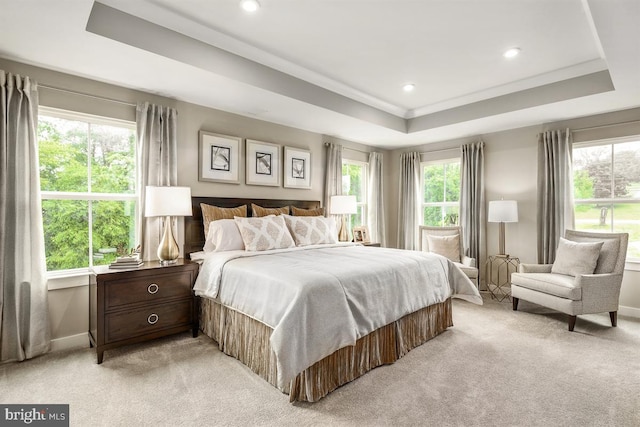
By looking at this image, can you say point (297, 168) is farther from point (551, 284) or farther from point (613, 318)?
point (613, 318)

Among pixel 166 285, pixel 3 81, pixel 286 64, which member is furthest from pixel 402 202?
pixel 3 81

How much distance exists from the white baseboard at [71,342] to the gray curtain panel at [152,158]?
0.84 metres

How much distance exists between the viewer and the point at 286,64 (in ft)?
10.8

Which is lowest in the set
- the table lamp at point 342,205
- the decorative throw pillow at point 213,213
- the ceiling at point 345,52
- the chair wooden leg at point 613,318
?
the chair wooden leg at point 613,318

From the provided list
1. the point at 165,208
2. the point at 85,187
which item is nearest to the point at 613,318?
the point at 165,208

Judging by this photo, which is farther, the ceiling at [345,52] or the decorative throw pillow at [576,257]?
the decorative throw pillow at [576,257]

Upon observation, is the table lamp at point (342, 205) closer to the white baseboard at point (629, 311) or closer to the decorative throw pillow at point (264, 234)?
the decorative throw pillow at point (264, 234)

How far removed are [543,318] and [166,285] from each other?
3.95m

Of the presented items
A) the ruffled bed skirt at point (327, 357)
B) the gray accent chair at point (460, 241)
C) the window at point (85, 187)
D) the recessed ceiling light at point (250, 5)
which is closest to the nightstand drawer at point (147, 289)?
the ruffled bed skirt at point (327, 357)

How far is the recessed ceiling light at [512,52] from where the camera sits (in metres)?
2.96

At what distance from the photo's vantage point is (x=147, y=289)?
2.74 metres

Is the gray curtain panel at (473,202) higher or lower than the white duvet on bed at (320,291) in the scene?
higher

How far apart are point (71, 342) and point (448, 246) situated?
4.53 m

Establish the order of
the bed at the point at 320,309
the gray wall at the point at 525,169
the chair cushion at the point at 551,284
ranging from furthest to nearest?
the gray wall at the point at 525,169 < the chair cushion at the point at 551,284 < the bed at the point at 320,309
